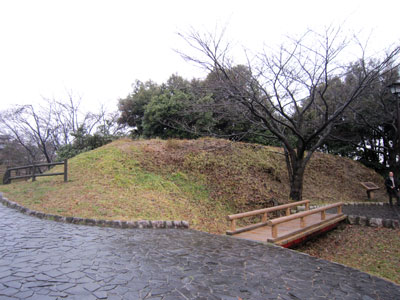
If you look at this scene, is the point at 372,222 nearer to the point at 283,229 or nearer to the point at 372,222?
the point at 372,222

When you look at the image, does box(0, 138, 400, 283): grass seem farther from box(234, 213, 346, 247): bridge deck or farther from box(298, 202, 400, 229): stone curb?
box(234, 213, 346, 247): bridge deck

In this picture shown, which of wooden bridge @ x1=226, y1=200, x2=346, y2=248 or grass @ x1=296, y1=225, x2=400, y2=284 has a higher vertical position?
wooden bridge @ x1=226, y1=200, x2=346, y2=248

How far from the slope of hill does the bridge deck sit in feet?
5.02

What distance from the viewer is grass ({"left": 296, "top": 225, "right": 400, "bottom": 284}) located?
19.6 feet

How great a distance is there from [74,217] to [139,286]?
4.21 meters

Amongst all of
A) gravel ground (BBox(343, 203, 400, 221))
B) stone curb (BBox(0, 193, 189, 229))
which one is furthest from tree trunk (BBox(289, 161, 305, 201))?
stone curb (BBox(0, 193, 189, 229))

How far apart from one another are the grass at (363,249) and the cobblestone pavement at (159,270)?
195cm

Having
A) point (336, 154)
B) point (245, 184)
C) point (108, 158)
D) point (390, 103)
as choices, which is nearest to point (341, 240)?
point (245, 184)

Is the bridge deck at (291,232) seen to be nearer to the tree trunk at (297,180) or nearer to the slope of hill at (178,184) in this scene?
the slope of hill at (178,184)

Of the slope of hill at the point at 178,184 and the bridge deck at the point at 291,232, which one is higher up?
the slope of hill at the point at 178,184

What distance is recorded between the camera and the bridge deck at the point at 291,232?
6.22m

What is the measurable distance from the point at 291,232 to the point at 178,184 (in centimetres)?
546

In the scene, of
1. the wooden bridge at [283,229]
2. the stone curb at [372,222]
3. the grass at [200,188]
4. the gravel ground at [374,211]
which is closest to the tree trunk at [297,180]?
the grass at [200,188]

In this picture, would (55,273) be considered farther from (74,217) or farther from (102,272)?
(74,217)
